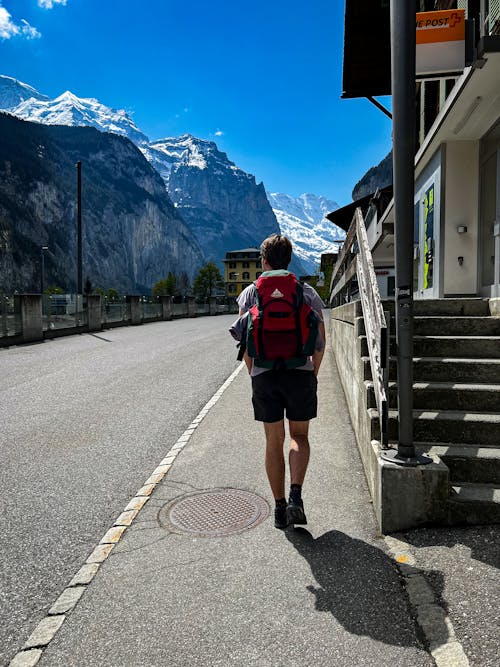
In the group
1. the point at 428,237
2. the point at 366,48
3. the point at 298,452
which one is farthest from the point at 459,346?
the point at 366,48

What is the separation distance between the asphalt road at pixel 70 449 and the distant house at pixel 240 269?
421 ft

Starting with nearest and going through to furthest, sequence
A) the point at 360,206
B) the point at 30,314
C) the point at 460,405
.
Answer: the point at 460,405 < the point at 30,314 < the point at 360,206

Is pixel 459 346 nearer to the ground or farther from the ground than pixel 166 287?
nearer to the ground

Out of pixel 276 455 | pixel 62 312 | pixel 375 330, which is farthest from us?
pixel 62 312

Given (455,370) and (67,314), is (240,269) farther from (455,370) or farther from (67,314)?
(455,370)

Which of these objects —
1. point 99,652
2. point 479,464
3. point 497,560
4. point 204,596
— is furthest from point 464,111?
point 99,652

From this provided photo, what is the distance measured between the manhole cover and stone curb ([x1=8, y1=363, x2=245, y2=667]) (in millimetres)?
281

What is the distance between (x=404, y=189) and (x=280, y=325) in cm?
125

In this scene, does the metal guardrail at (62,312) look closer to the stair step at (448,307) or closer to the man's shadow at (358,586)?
the stair step at (448,307)

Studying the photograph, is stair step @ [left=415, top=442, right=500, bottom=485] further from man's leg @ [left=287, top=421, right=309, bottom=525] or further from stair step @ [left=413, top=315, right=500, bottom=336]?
stair step @ [left=413, top=315, right=500, bottom=336]

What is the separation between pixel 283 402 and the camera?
3713mm

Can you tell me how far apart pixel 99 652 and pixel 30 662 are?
0.95 ft

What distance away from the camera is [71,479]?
193 inches

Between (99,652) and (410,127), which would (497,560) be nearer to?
(99,652)
